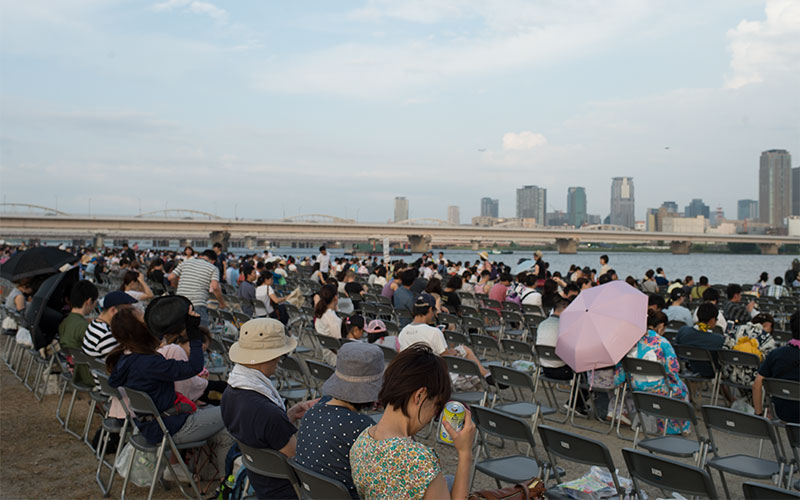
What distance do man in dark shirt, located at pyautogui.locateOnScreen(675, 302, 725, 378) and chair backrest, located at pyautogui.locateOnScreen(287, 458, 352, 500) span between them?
5.10 m

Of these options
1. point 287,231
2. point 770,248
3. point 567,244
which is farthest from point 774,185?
point 287,231

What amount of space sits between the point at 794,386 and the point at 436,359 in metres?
3.71

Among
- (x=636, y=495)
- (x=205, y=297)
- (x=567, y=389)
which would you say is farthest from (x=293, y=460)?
(x=205, y=297)

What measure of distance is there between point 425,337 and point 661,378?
7.56ft

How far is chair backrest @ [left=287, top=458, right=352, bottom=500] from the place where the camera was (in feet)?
7.75

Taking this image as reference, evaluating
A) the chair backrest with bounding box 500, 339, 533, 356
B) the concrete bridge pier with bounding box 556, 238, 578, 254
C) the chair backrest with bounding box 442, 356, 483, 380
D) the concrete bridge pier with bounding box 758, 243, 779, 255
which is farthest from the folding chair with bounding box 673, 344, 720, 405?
the concrete bridge pier with bounding box 758, 243, 779, 255

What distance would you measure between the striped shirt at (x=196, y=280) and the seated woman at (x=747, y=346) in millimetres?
6702

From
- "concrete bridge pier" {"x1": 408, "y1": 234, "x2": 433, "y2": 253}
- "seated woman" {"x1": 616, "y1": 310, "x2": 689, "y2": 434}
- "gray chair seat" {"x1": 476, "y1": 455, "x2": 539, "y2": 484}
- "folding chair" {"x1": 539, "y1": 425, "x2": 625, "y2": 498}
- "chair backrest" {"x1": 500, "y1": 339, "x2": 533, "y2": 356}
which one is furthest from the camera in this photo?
"concrete bridge pier" {"x1": 408, "y1": 234, "x2": 433, "y2": 253}

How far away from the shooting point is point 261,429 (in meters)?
3.11

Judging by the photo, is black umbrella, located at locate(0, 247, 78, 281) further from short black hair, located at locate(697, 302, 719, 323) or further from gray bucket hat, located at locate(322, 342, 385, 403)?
short black hair, located at locate(697, 302, 719, 323)

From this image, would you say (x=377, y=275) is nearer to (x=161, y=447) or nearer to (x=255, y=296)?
(x=255, y=296)

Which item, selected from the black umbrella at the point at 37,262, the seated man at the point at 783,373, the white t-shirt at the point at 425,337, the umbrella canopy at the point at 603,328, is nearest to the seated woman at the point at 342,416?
the white t-shirt at the point at 425,337

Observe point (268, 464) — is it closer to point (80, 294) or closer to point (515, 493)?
point (515, 493)

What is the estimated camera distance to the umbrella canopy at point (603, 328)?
557cm
